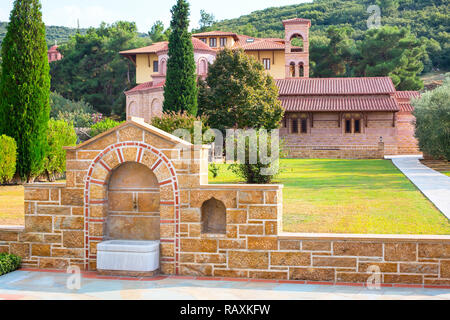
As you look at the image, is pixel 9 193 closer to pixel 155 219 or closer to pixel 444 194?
pixel 155 219

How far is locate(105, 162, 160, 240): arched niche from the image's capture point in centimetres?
751

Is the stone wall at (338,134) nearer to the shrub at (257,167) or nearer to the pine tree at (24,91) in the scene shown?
the shrub at (257,167)

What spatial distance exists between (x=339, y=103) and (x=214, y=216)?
28585mm

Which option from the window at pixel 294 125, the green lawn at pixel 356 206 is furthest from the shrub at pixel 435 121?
the window at pixel 294 125

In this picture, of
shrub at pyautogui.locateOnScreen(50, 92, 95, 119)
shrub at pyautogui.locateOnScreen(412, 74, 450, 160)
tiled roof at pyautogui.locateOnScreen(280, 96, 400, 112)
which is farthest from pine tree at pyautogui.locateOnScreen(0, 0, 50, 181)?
shrub at pyautogui.locateOnScreen(50, 92, 95, 119)

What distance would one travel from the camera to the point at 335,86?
117 ft

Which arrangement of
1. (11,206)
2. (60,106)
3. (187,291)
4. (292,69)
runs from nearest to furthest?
(187,291) → (11,206) → (60,106) → (292,69)

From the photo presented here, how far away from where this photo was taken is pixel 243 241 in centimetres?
692

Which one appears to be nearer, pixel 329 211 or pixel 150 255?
pixel 150 255

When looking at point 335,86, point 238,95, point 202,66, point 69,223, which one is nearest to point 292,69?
point 202,66

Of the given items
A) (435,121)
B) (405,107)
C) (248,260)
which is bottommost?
(248,260)

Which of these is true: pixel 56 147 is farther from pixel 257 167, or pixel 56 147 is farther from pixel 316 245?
pixel 316 245
